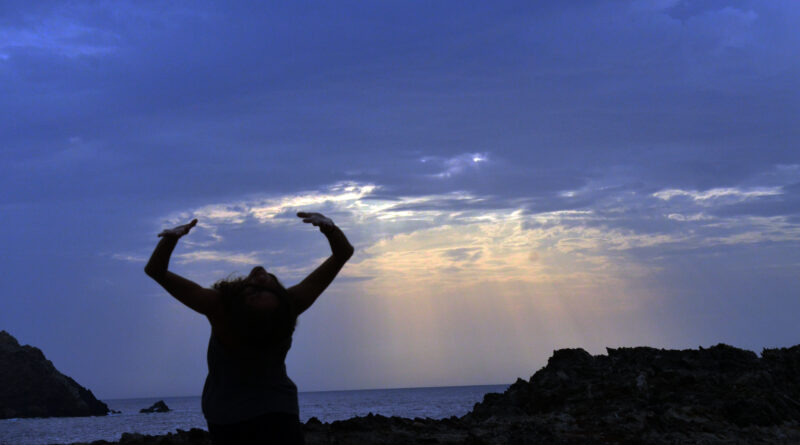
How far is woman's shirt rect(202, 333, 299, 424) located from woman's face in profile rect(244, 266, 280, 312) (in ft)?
1.05

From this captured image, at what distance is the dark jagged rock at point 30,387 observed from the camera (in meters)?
122

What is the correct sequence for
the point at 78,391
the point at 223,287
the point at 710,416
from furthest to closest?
the point at 78,391, the point at 710,416, the point at 223,287

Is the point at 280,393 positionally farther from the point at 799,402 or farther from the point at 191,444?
the point at 799,402

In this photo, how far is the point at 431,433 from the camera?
12.1 m

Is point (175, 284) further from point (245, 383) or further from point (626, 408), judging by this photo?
point (626, 408)

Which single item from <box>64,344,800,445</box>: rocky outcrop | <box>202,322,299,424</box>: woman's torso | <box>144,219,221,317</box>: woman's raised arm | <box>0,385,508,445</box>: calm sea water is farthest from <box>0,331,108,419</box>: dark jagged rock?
<box>144,219,221,317</box>: woman's raised arm

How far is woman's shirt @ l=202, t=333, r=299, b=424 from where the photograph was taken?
379 centimetres

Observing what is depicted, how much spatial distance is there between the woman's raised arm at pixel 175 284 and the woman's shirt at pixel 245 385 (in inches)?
10.6

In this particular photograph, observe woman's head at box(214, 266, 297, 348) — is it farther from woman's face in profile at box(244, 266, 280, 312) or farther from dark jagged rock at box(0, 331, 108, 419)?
dark jagged rock at box(0, 331, 108, 419)

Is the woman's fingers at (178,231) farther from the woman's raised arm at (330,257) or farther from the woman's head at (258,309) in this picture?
the woman's raised arm at (330,257)

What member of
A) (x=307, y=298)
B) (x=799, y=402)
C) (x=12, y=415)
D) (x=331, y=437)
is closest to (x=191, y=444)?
(x=331, y=437)

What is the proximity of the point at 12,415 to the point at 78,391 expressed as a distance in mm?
13510

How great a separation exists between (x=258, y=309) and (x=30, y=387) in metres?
138

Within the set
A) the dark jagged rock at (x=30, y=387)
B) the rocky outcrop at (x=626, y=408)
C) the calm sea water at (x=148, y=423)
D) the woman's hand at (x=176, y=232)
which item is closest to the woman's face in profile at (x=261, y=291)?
the woman's hand at (x=176, y=232)
